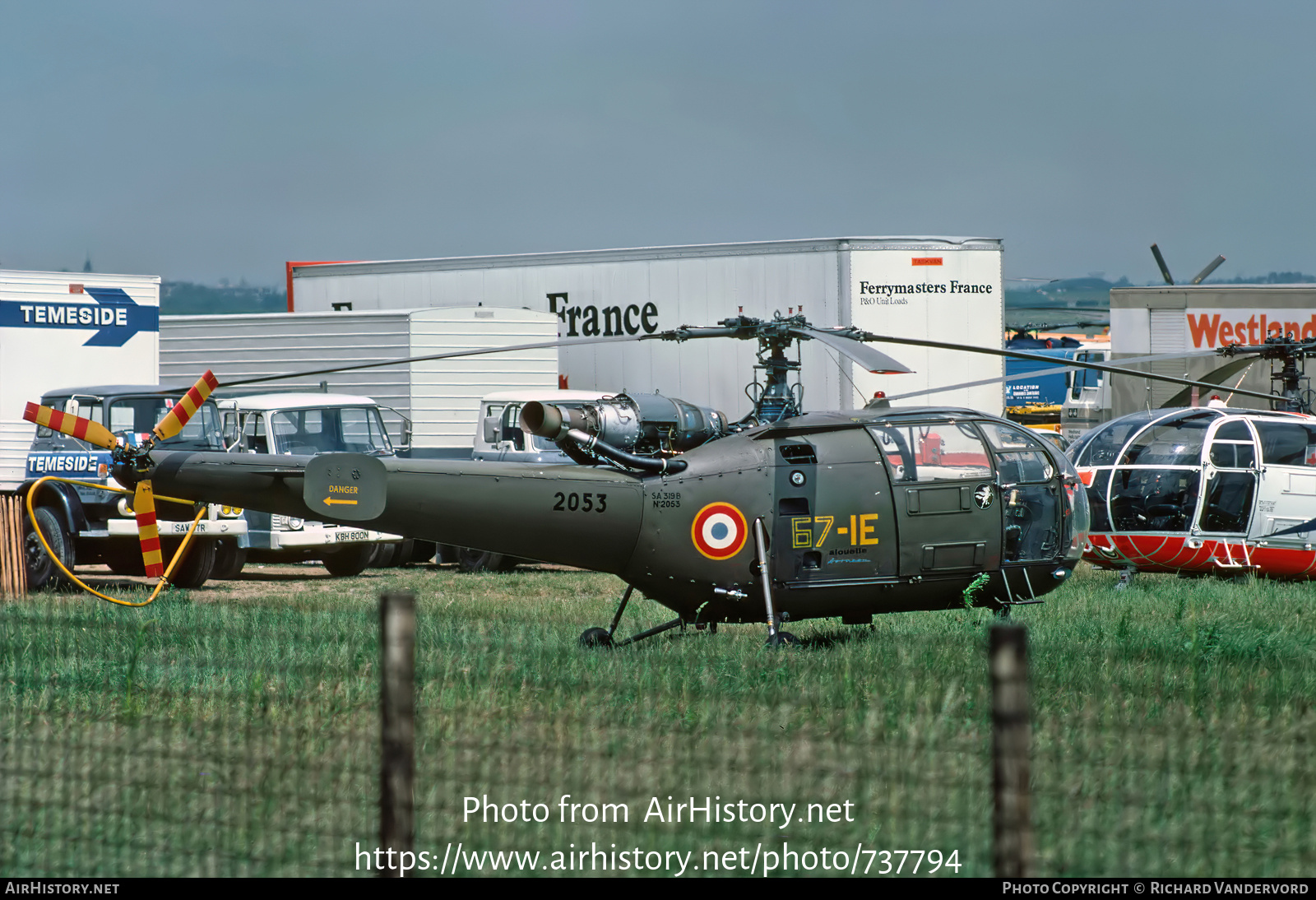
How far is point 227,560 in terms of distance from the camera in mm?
15852

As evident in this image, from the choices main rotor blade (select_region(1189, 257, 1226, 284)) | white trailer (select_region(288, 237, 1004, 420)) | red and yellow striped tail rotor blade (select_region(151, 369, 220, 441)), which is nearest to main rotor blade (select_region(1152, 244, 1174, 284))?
main rotor blade (select_region(1189, 257, 1226, 284))

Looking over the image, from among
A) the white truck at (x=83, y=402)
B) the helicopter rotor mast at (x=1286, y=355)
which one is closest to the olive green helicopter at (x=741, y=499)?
the white truck at (x=83, y=402)

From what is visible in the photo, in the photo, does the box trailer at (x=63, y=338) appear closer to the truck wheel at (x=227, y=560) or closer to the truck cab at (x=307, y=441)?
A: the truck cab at (x=307, y=441)

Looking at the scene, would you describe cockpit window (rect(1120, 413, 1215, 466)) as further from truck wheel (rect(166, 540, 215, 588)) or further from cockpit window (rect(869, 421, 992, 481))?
truck wheel (rect(166, 540, 215, 588))

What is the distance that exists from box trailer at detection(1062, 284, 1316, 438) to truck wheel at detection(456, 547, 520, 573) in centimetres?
1427

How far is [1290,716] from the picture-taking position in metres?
5.94

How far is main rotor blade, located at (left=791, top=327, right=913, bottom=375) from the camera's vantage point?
297 inches

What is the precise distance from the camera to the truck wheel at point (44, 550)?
48.9 ft

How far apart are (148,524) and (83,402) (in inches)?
295

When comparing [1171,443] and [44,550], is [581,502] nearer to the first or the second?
[1171,443]

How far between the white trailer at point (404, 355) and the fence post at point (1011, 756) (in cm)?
1606

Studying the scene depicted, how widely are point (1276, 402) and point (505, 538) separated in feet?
35.9
